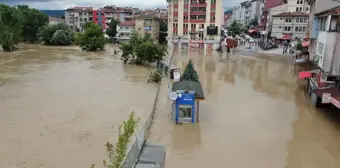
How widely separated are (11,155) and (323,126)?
637 inches

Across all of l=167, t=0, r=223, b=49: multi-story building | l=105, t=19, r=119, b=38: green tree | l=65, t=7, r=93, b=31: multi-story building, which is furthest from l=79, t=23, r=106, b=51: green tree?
l=65, t=7, r=93, b=31: multi-story building

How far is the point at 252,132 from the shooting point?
16.0 m

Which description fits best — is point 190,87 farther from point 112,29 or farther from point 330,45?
point 112,29

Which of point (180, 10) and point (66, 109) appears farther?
point (180, 10)

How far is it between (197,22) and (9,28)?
131 ft

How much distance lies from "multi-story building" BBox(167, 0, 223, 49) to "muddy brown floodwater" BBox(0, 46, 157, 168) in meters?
36.9

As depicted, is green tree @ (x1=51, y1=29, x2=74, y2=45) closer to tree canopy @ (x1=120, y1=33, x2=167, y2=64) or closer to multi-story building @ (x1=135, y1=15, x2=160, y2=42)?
multi-story building @ (x1=135, y1=15, x2=160, y2=42)

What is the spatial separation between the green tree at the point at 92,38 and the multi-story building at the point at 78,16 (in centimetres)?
5312

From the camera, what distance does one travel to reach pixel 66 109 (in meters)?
19.6

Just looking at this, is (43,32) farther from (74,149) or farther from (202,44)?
(74,149)

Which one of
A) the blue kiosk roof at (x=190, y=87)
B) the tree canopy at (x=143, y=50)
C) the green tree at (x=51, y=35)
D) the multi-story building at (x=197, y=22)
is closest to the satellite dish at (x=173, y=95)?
the blue kiosk roof at (x=190, y=87)

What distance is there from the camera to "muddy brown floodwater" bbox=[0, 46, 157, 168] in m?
13.1

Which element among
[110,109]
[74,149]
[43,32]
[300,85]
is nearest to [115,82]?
[110,109]

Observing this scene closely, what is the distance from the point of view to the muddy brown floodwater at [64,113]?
13117mm
